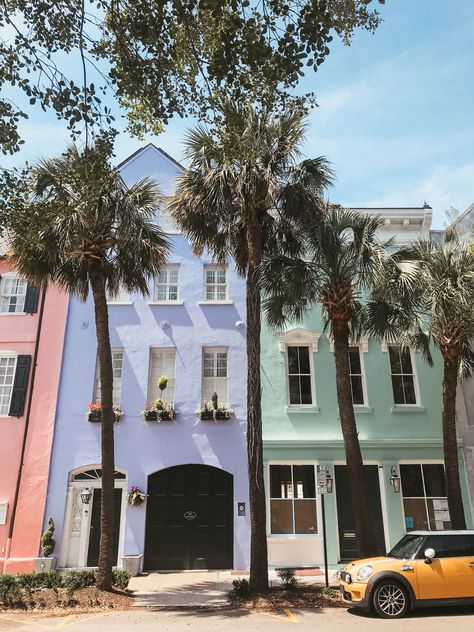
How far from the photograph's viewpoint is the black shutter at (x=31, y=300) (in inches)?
681

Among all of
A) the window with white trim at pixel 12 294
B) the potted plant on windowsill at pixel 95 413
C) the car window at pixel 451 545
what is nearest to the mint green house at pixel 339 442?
the potted plant on windowsill at pixel 95 413

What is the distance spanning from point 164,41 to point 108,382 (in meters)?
7.98

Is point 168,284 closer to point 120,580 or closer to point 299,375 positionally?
point 299,375

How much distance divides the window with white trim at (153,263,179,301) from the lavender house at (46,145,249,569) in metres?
0.04

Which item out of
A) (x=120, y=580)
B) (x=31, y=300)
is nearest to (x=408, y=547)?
(x=120, y=580)

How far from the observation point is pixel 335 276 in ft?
41.1

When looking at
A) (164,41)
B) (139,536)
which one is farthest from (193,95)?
(139,536)

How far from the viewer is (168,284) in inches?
702

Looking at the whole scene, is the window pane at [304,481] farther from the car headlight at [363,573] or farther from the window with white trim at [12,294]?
the window with white trim at [12,294]

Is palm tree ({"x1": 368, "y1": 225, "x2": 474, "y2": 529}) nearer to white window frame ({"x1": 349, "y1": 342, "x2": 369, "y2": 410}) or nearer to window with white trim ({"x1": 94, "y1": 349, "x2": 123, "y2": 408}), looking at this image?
white window frame ({"x1": 349, "y1": 342, "x2": 369, "y2": 410})

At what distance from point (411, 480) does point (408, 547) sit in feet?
21.0

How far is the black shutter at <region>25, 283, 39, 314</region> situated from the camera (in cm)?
1730

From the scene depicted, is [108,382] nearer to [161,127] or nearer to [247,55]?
[161,127]

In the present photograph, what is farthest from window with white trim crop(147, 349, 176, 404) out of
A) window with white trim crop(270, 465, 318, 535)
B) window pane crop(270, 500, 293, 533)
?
window pane crop(270, 500, 293, 533)
